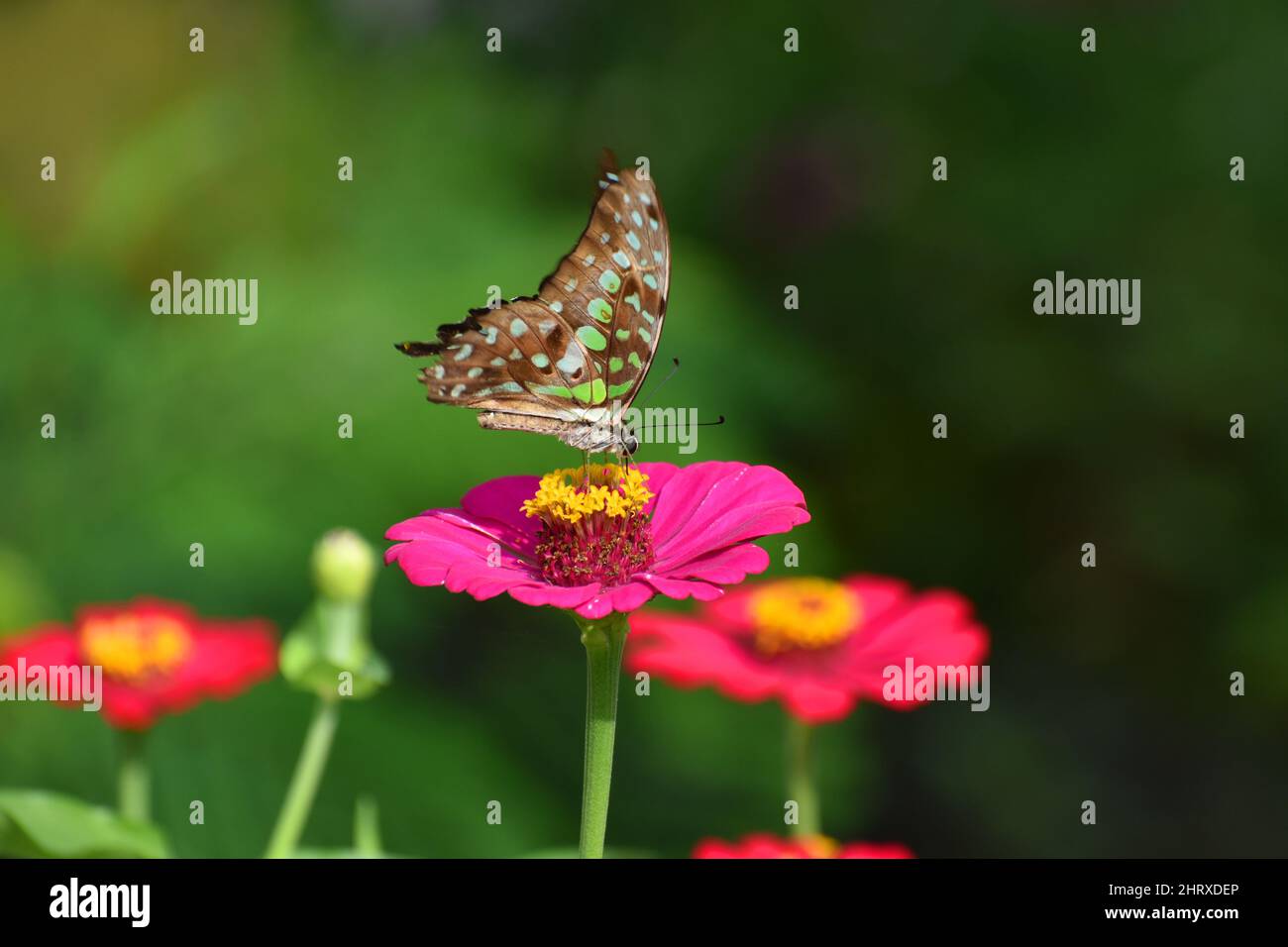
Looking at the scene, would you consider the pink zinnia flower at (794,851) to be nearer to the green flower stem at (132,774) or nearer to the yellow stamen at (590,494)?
the yellow stamen at (590,494)

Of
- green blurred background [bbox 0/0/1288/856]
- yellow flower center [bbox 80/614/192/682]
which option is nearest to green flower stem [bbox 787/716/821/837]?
yellow flower center [bbox 80/614/192/682]

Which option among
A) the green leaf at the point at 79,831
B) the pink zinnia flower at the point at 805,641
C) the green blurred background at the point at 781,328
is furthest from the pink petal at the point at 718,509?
the green blurred background at the point at 781,328

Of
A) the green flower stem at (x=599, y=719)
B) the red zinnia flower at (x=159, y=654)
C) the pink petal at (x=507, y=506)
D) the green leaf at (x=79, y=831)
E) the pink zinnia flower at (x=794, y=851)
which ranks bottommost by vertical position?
the pink zinnia flower at (x=794, y=851)

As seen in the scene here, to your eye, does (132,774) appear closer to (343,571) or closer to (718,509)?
(343,571)

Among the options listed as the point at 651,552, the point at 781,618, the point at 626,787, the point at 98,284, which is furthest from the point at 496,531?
the point at 98,284

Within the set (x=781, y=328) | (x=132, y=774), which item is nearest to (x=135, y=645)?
(x=132, y=774)
